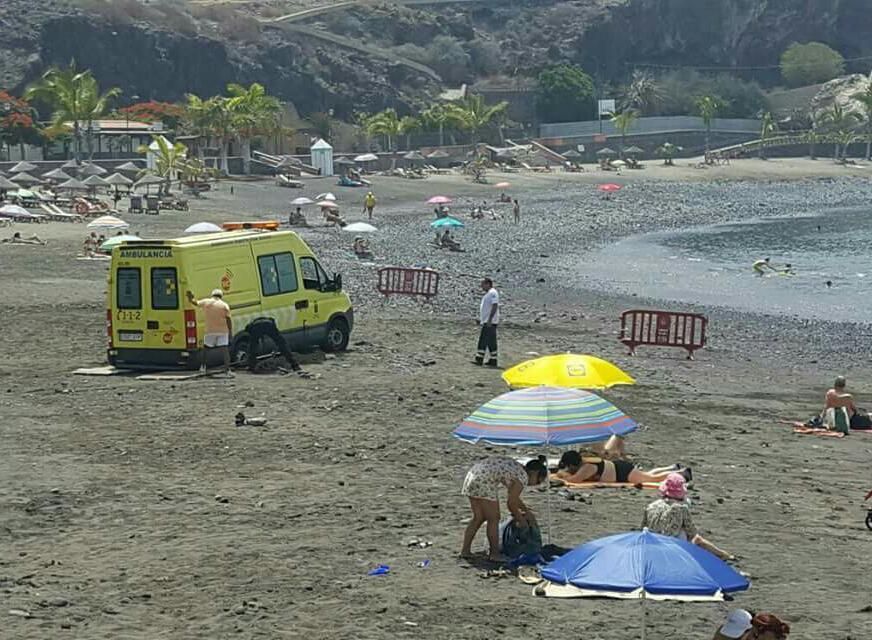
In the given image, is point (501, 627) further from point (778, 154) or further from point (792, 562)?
point (778, 154)

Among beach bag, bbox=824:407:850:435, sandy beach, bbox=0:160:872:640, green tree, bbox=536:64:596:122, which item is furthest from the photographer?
green tree, bbox=536:64:596:122

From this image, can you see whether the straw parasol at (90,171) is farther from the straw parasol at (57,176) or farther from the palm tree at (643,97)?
the palm tree at (643,97)

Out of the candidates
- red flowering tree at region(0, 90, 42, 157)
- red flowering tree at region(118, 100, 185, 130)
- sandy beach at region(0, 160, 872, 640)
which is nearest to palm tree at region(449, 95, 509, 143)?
red flowering tree at region(118, 100, 185, 130)

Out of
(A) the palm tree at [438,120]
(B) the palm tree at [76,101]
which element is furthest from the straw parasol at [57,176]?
(A) the palm tree at [438,120]

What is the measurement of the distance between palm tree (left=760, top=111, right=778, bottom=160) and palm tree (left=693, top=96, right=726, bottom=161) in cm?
445

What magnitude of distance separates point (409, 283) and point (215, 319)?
45.1 feet

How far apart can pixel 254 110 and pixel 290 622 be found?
256 ft

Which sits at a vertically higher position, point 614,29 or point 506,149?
point 614,29

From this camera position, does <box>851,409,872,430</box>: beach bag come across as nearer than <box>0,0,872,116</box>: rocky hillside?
Yes

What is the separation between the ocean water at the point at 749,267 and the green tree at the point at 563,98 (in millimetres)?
54909

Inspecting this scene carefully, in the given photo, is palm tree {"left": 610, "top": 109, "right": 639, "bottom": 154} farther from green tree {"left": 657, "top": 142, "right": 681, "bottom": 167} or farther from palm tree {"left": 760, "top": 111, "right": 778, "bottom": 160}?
palm tree {"left": 760, "top": 111, "right": 778, "bottom": 160}

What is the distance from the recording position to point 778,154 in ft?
423

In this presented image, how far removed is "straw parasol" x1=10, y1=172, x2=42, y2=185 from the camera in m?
63.8

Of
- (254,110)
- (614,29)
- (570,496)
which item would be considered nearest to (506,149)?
(254,110)
